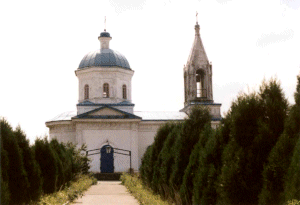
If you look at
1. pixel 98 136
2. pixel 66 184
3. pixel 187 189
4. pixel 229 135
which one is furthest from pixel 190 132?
pixel 98 136

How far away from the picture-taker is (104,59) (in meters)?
39.3

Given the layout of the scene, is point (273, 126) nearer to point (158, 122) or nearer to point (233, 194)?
point (233, 194)

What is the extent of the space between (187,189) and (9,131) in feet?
14.8

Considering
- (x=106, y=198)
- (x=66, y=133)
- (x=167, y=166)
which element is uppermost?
(x=66, y=133)

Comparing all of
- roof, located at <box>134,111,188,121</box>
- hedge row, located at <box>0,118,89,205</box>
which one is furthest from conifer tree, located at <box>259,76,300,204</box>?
roof, located at <box>134,111,188,121</box>

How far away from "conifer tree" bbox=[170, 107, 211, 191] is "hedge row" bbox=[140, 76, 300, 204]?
117 centimetres

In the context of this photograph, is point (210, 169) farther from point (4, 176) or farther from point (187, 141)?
point (4, 176)

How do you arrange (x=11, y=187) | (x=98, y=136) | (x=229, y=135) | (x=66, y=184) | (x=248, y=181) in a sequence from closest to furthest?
(x=248, y=181), (x=229, y=135), (x=11, y=187), (x=66, y=184), (x=98, y=136)

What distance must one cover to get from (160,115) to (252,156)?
32.0 meters

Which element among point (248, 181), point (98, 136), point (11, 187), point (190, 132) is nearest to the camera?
point (248, 181)

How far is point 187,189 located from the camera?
11.3 meters

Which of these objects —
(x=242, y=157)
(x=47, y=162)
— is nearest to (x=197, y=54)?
(x=47, y=162)

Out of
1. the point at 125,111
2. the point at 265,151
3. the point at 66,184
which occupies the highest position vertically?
the point at 125,111

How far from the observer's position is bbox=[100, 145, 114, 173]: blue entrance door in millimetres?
36406
